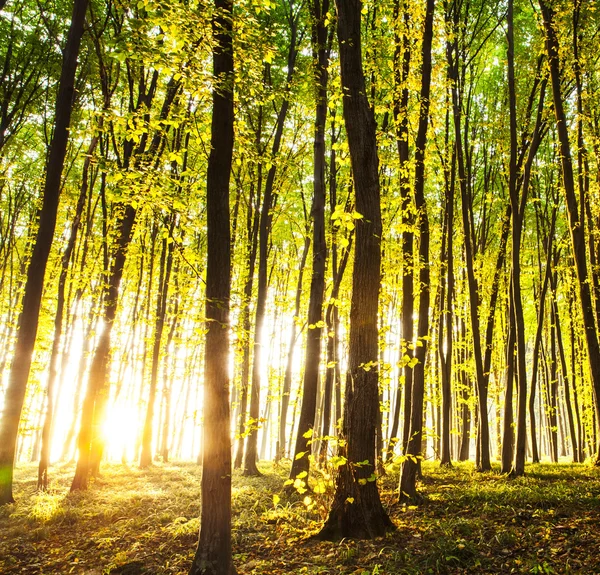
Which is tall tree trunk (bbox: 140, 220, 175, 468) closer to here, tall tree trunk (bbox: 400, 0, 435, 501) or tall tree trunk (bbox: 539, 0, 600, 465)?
tall tree trunk (bbox: 400, 0, 435, 501)

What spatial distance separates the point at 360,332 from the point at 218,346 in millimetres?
A: 1821

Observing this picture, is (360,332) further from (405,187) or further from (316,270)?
(316,270)

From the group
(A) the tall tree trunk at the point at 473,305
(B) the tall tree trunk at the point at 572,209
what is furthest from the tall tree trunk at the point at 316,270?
(B) the tall tree trunk at the point at 572,209

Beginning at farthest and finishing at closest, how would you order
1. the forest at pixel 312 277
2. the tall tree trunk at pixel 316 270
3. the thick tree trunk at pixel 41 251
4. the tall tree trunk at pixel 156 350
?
the tall tree trunk at pixel 156 350, the tall tree trunk at pixel 316 270, the thick tree trunk at pixel 41 251, the forest at pixel 312 277

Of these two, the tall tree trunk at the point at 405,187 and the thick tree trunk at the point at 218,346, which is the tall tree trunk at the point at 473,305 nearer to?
the tall tree trunk at the point at 405,187

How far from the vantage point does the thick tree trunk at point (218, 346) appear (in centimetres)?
448

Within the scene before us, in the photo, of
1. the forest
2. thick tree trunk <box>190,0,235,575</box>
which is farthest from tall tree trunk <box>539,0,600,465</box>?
thick tree trunk <box>190,0,235,575</box>

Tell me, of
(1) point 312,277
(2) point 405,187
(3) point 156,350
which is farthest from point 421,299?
(3) point 156,350

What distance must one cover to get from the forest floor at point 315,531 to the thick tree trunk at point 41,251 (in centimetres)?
174

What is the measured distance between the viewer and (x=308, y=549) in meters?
5.12

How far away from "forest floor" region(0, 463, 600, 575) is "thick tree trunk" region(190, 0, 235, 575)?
2.26 ft

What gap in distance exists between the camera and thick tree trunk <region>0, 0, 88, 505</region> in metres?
6.88

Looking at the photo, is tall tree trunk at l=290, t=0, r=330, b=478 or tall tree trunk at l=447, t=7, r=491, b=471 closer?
tall tree trunk at l=290, t=0, r=330, b=478

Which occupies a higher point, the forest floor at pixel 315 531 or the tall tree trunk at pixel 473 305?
the tall tree trunk at pixel 473 305
